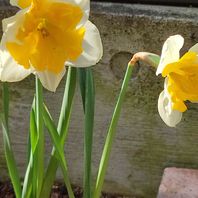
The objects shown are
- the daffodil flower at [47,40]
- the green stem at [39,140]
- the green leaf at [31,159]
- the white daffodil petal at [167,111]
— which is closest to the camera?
the daffodil flower at [47,40]

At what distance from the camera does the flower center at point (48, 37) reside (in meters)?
1.03

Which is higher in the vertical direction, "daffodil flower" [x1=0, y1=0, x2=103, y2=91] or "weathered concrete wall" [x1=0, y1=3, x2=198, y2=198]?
"daffodil flower" [x1=0, y1=0, x2=103, y2=91]

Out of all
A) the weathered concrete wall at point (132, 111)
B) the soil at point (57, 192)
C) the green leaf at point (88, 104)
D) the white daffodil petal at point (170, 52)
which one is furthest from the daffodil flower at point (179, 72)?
the soil at point (57, 192)

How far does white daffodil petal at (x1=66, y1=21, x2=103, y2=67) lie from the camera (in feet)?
3.55

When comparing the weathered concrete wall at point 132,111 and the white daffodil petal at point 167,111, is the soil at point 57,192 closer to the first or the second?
the weathered concrete wall at point 132,111

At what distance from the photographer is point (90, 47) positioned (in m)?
1.09

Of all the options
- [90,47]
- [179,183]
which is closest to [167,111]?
[90,47]

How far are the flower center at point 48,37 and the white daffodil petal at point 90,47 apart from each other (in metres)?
0.02

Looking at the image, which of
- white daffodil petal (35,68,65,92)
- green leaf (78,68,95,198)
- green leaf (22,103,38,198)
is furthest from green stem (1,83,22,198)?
white daffodil petal (35,68,65,92)

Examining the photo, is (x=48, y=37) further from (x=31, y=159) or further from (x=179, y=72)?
(x=31, y=159)

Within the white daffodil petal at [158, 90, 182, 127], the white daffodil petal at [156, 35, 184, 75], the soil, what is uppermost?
the white daffodil petal at [156, 35, 184, 75]

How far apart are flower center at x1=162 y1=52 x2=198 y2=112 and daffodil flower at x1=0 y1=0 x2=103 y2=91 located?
15 cm

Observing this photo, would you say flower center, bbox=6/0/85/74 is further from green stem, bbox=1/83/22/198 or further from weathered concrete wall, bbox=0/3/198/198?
weathered concrete wall, bbox=0/3/198/198

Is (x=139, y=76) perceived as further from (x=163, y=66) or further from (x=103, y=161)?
(x=163, y=66)
